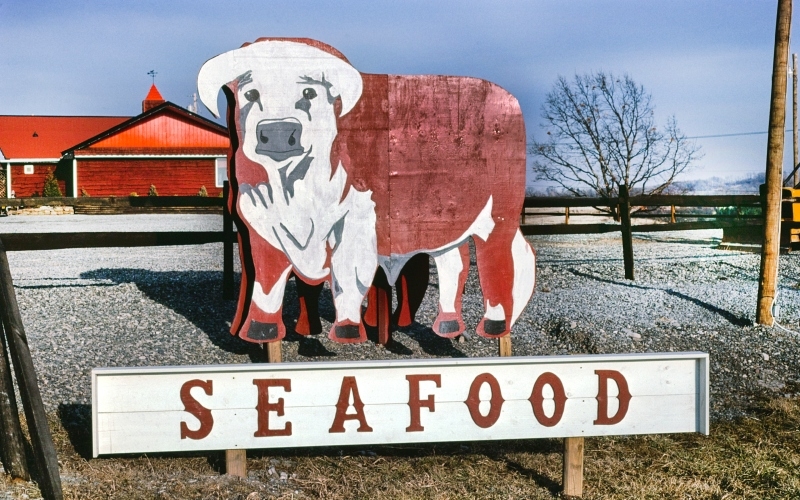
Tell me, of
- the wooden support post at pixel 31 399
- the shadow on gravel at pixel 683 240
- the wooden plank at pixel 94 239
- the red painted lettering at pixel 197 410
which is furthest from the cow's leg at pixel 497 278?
the shadow on gravel at pixel 683 240

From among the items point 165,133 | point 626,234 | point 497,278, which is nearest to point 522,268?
point 497,278

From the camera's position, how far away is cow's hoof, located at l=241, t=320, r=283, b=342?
505 centimetres

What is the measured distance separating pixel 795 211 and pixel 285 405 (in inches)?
517

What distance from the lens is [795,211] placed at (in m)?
14.4

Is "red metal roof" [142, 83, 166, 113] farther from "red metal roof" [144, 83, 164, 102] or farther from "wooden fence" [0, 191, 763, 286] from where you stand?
"wooden fence" [0, 191, 763, 286]

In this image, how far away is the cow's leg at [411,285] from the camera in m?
6.04

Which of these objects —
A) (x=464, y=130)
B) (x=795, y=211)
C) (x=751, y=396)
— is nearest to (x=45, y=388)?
(x=464, y=130)

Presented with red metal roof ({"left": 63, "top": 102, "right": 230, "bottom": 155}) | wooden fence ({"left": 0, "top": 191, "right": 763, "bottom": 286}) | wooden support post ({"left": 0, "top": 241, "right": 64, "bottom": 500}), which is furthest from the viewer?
red metal roof ({"left": 63, "top": 102, "right": 230, "bottom": 155})

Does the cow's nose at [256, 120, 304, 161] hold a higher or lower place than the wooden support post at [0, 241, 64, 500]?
higher

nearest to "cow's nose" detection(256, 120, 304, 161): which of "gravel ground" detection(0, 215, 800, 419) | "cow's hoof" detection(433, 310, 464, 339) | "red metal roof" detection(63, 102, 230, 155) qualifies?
"cow's hoof" detection(433, 310, 464, 339)

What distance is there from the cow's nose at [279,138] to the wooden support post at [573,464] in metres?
2.44

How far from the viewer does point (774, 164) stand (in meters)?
7.72

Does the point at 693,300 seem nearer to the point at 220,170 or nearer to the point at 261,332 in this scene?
the point at 261,332

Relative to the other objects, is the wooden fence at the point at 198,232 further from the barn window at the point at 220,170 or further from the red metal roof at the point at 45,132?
the red metal roof at the point at 45,132
